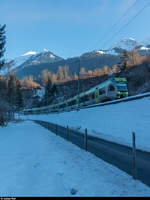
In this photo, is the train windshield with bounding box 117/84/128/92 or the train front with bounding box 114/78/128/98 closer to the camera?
the train front with bounding box 114/78/128/98

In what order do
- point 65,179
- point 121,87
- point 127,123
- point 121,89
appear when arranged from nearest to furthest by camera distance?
1. point 65,179
2. point 127,123
3. point 121,89
4. point 121,87

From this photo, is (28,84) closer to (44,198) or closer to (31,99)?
(31,99)

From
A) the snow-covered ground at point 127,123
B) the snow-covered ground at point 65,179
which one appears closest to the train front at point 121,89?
the snow-covered ground at point 127,123

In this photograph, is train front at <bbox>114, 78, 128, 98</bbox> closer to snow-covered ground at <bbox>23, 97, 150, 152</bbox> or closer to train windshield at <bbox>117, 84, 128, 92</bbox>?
train windshield at <bbox>117, 84, 128, 92</bbox>

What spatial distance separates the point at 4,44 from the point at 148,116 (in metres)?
22.1

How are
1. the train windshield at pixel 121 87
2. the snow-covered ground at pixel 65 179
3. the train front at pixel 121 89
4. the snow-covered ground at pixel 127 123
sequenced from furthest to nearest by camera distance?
the train windshield at pixel 121 87 < the train front at pixel 121 89 < the snow-covered ground at pixel 127 123 < the snow-covered ground at pixel 65 179

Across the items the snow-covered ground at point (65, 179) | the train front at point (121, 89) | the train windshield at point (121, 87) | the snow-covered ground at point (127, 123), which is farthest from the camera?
the train windshield at point (121, 87)

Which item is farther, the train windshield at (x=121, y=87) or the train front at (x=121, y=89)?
the train windshield at (x=121, y=87)

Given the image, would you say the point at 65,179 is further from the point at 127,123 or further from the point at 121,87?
the point at 121,87

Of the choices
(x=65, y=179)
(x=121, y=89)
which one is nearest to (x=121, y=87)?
(x=121, y=89)

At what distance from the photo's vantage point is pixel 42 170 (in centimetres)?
496

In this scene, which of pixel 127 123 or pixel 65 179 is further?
pixel 127 123

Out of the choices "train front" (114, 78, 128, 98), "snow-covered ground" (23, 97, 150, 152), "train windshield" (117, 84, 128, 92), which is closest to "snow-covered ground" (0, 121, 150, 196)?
"snow-covered ground" (23, 97, 150, 152)

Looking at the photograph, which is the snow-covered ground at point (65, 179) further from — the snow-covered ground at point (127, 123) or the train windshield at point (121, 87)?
the train windshield at point (121, 87)
